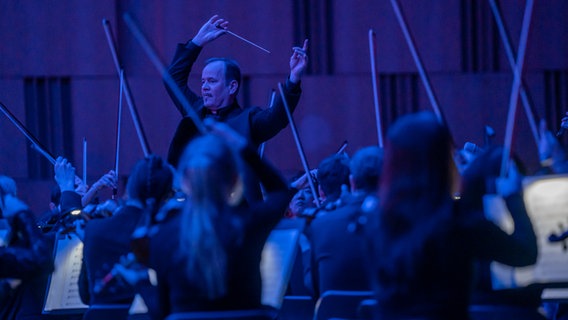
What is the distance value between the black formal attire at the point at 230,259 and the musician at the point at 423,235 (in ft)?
1.40

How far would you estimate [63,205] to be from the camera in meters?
4.97

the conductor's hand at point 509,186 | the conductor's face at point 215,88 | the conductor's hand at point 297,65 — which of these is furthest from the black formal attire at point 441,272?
the conductor's face at point 215,88

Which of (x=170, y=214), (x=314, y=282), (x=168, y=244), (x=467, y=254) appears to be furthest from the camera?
(x=314, y=282)

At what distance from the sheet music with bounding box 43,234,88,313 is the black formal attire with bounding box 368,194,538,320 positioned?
2.58m

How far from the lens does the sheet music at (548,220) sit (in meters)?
3.02

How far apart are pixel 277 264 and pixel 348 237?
16.3 inches

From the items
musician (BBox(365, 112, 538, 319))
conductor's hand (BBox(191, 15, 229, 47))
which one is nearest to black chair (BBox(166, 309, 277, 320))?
musician (BBox(365, 112, 538, 319))

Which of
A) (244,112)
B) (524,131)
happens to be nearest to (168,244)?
(244,112)

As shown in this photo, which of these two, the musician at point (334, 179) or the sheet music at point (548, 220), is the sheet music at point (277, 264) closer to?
the musician at point (334, 179)

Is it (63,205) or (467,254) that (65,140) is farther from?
(467,254)

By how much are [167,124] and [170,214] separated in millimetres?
5651

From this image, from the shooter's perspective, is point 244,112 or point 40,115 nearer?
point 244,112

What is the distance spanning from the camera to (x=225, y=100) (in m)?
4.27

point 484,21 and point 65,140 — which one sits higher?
point 484,21
